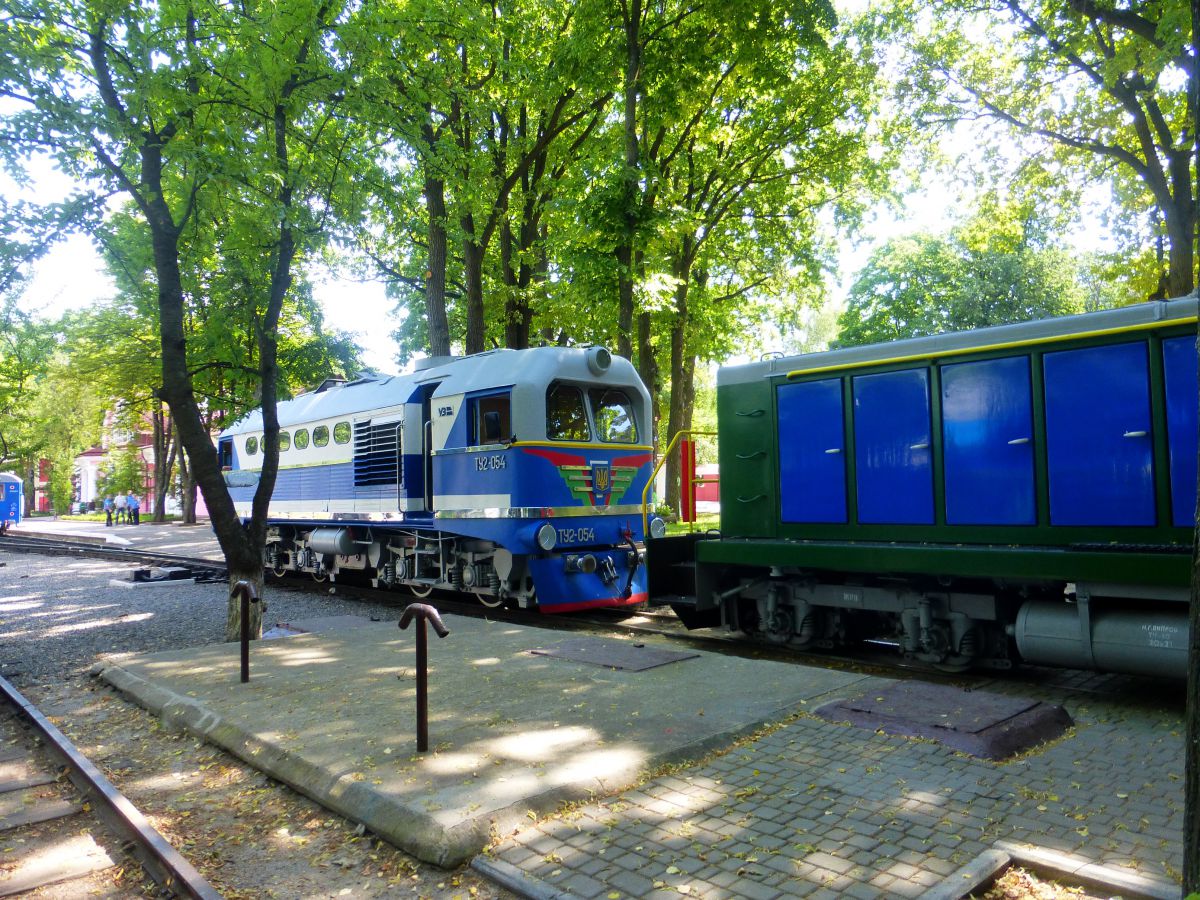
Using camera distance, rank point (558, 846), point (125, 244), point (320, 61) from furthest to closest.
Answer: point (125, 244), point (320, 61), point (558, 846)

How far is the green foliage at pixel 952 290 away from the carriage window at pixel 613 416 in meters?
29.3

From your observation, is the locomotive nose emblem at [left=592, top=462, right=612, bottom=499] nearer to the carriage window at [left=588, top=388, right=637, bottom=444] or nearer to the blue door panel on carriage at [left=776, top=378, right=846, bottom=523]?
the carriage window at [left=588, top=388, right=637, bottom=444]

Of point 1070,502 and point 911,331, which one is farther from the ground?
point 911,331

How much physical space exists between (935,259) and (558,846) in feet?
139

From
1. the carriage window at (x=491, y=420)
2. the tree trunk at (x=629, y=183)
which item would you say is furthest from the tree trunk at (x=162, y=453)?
the carriage window at (x=491, y=420)

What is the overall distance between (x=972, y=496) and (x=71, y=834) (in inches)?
278

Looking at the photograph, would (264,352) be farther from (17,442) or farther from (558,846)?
(17,442)

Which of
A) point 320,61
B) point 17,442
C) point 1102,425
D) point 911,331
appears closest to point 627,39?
point 320,61

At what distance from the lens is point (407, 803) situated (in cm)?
429

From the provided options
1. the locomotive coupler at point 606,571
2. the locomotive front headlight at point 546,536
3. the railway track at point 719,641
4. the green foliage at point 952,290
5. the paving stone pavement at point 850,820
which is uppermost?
the green foliage at point 952,290

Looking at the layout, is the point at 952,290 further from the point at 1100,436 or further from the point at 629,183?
the point at 1100,436

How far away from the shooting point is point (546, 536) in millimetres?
10672

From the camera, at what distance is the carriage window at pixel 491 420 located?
1105cm

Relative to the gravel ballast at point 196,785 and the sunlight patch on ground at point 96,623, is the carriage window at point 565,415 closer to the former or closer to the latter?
the gravel ballast at point 196,785
